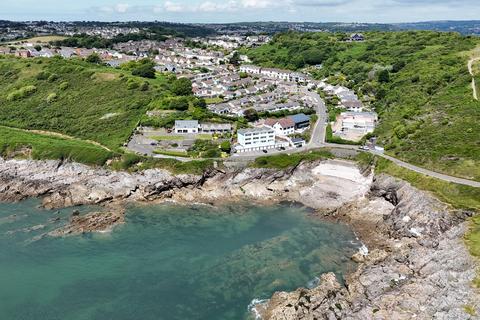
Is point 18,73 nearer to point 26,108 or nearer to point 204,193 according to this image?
point 26,108

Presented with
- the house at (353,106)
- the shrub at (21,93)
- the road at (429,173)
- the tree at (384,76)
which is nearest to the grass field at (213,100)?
the house at (353,106)

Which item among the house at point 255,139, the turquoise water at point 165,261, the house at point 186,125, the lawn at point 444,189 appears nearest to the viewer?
the turquoise water at point 165,261

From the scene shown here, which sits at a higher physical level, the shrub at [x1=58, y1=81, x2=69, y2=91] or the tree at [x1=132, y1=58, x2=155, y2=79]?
the tree at [x1=132, y1=58, x2=155, y2=79]

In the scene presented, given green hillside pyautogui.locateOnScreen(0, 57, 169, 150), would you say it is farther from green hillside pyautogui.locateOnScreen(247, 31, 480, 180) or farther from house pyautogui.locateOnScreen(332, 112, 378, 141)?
green hillside pyautogui.locateOnScreen(247, 31, 480, 180)

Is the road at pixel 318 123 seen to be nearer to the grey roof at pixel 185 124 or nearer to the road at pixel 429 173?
the road at pixel 429 173

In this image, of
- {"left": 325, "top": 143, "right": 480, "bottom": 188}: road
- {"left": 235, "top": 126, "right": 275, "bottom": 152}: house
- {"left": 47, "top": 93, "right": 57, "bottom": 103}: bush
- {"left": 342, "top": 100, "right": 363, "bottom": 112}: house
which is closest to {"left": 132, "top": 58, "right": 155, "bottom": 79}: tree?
{"left": 47, "top": 93, "right": 57, "bottom": 103}: bush
